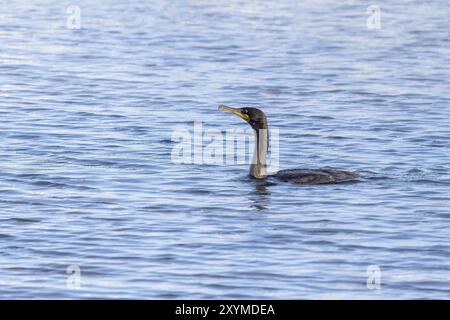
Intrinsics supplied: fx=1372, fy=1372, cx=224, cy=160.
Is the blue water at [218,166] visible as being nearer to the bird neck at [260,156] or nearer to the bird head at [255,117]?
the bird neck at [260,156]

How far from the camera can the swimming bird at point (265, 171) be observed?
59.8 feet

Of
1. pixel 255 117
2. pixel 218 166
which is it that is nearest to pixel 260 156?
pixel 255 117

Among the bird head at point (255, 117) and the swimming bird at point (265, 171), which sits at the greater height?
the bird head at point (255, 117)

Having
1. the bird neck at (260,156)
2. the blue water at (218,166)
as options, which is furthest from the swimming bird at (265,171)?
the blue water at (218,166)

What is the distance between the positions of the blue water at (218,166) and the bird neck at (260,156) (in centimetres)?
20

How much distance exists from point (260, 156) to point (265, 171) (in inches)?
8.6

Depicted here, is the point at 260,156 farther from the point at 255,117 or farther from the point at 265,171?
the point at 255,117

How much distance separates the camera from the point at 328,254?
48.5 ft

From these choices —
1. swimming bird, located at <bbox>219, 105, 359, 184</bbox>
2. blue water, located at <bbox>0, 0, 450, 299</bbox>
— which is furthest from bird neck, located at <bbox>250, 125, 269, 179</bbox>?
blue water, located at <bbox>0, 0, 450, 299</bbox>

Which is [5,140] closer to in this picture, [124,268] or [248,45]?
[124,268]

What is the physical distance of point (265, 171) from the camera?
1877cm

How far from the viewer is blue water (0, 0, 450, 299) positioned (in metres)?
14.1
